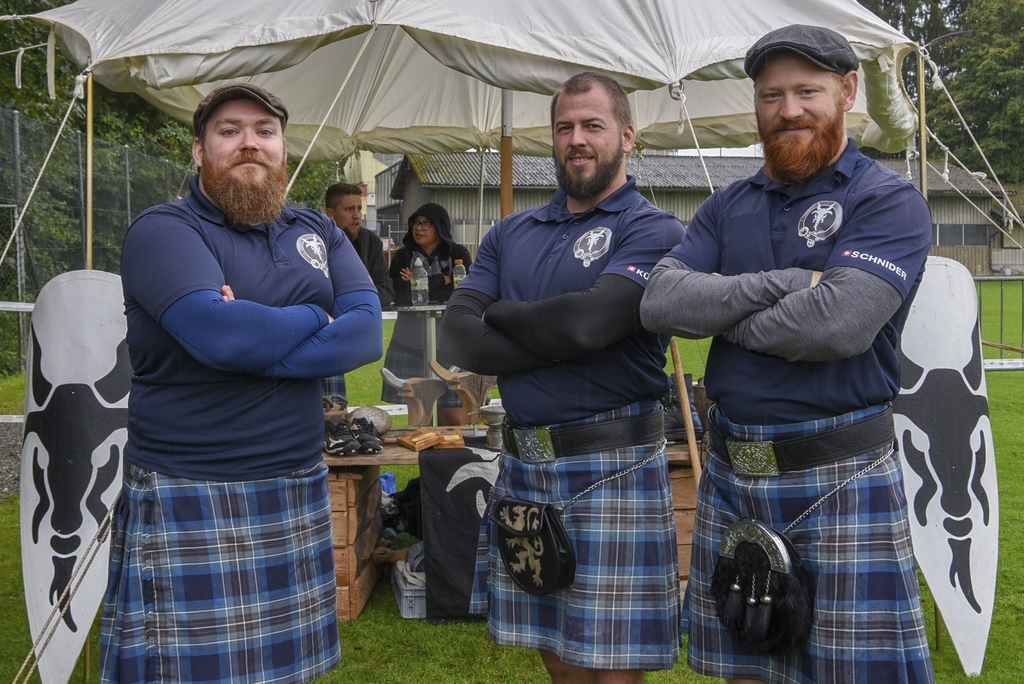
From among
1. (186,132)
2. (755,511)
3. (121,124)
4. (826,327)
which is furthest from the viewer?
(186,132)

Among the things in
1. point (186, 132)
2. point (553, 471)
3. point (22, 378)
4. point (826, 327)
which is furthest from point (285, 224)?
point (186, 132)

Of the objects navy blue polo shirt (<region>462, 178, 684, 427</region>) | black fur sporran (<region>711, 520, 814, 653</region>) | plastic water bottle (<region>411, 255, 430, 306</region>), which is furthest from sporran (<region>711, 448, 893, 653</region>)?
plastic water bottle (<region>411, 255, 430, 306</region>)

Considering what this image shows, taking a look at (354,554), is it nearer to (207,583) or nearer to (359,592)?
(359,592)

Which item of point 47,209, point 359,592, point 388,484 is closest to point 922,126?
point 359,592

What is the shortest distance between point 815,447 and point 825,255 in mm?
388

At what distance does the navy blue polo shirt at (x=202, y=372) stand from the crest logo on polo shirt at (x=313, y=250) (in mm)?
28

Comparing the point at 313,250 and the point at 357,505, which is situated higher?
the point at 313,250

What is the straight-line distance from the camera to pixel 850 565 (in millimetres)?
1890

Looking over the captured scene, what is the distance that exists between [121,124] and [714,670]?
1350 cm

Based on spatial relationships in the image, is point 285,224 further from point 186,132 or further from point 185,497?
point 186,132

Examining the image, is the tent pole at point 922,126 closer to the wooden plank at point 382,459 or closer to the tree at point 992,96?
the wooden plank at point 382,459

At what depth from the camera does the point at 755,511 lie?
1.97 metres

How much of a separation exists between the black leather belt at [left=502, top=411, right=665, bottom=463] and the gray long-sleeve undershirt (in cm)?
32

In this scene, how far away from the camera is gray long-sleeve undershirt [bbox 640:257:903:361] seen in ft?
5.88
